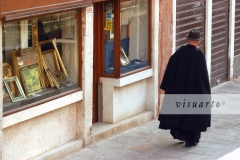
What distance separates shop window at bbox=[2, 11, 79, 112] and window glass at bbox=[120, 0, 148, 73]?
1326 millimetres

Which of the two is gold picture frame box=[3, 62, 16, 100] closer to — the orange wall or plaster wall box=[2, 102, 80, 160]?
plaster wall box=[2, 102, 80, 160]

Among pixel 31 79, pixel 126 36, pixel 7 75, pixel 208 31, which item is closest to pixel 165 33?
pixel 126 36

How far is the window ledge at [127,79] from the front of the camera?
9.64 metres

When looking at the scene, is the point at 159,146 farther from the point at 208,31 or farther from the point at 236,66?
the point at 236,66

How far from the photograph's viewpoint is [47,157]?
825 centimetres

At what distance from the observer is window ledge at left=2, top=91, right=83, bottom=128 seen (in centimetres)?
757

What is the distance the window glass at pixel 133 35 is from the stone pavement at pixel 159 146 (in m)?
1.05

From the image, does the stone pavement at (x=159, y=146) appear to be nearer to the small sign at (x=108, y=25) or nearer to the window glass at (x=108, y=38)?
the window glass at (x=108, y=38)

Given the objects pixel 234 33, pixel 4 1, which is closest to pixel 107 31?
pixel 4 1

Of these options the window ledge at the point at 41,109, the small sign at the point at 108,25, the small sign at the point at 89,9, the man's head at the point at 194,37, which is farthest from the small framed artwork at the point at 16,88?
the man's head at the point at 194,37

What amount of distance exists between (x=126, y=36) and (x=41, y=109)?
2.62 m

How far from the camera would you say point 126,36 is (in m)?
10.2

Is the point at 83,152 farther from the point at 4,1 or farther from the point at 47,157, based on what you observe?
the point at 4,1

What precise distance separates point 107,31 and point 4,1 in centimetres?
268
